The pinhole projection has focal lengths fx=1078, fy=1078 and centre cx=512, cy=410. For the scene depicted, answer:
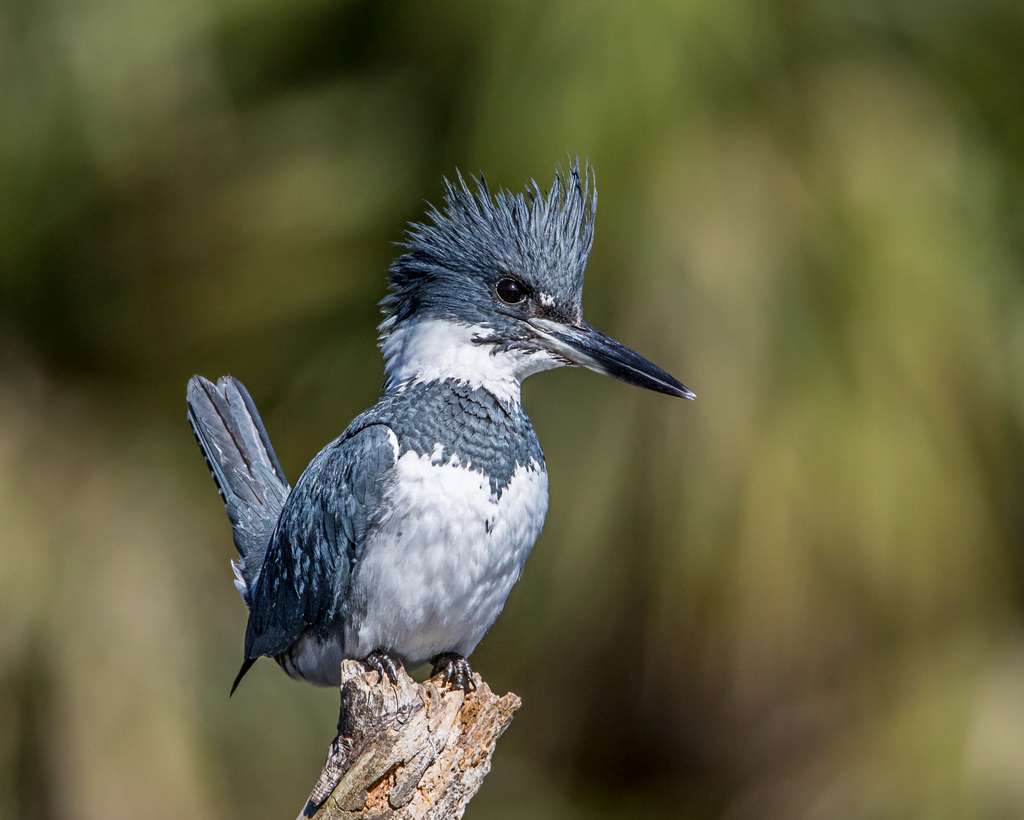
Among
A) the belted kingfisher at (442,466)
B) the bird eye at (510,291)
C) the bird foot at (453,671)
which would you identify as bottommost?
the bird foot at (453,671)

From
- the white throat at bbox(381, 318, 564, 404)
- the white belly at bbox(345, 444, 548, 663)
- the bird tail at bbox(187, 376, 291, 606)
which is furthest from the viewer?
the bird tail at bbox(187, 376, 291, 606)

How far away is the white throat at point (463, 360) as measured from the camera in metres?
2.43

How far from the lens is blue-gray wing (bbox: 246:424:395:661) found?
2277mm

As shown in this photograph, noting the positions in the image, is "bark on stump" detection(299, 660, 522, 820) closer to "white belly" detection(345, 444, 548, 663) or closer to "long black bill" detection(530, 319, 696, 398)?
"white belly" detection(345, 444, 548, 663)

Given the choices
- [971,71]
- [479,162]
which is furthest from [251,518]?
[971,71]

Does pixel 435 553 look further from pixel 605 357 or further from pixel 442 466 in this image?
pixel 605 357

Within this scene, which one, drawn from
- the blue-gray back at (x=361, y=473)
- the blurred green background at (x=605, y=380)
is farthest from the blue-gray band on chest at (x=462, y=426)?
the blurred green background at (x=605, y=380)

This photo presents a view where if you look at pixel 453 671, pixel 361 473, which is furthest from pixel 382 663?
pixel 361 473

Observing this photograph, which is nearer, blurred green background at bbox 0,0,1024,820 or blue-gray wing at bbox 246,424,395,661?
blue-gray wing at bbox 246,424,395,661

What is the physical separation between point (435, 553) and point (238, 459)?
0.84m

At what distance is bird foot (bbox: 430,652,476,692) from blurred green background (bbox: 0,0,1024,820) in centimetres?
151

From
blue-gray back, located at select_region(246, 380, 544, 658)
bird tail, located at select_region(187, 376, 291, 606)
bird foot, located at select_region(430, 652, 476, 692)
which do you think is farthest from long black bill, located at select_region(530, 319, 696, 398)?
bird tail, located at select_region(187, 376, 291, 606)

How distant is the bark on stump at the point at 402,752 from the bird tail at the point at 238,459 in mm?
787

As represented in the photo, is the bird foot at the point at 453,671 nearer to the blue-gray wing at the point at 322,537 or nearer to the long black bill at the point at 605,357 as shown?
the blue-gray wing at the point at 322,537
